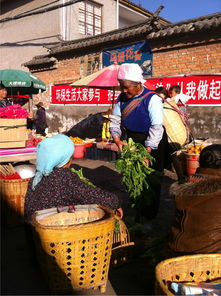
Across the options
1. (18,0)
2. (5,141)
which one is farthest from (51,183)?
(18,0)

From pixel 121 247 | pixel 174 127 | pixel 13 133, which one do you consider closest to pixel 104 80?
pixel 13 133

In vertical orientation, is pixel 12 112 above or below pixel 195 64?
below

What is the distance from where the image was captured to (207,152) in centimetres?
231

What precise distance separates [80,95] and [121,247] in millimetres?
10336

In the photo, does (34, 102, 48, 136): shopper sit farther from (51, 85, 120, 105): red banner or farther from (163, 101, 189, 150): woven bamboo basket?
(163, 101, 189, 150): woven bamboo basket

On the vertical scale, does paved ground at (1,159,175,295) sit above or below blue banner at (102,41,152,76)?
below

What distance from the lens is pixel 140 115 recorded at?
337 centimetres

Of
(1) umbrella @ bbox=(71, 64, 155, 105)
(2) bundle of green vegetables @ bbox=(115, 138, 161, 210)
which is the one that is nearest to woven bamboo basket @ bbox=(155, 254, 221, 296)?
(2) bundle of green vegetables @ bbox=(115, 138, 161, 210)

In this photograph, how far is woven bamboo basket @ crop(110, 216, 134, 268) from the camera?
2783 mm

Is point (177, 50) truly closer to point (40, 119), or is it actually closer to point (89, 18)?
point (40, 119)

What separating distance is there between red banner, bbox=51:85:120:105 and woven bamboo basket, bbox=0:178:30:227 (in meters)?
7.66

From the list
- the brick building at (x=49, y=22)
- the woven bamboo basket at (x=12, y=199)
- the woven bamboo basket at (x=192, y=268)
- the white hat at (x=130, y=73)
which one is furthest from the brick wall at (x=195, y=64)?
the brick building at (x=49, y=22)

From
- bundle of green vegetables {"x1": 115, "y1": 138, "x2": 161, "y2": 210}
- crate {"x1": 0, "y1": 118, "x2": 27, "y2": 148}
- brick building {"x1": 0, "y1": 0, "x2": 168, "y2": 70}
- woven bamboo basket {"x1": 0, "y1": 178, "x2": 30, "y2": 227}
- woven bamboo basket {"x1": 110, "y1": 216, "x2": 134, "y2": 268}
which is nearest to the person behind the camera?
woven bamboo basket {"x1": 110, "y1": 216, "x2": 134, "y2": 268}

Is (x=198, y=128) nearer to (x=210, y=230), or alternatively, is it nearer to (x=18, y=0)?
(x=210, y=230)
